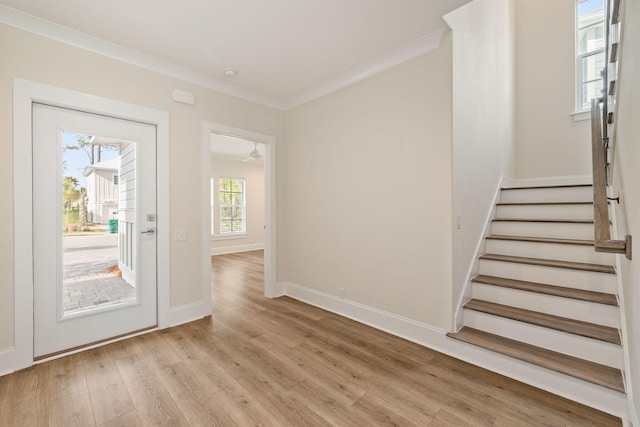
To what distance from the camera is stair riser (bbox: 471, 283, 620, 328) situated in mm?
2072

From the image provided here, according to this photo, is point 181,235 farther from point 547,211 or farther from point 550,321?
point 547,211

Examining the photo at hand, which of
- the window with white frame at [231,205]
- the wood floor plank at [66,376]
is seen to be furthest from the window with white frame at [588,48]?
the window with white frame at [231,205]

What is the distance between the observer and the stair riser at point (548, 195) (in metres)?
3.22

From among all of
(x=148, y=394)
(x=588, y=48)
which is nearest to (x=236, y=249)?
(x=148, y=394)

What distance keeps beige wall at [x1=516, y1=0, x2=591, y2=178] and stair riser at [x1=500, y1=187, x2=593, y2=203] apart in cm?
140

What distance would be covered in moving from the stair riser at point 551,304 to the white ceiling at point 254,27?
94.6 inches

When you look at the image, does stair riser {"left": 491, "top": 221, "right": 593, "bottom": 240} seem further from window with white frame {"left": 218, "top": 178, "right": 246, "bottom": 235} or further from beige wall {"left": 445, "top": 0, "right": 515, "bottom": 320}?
window with white frame {"left": 218, "top": 178, "right": 246, "bottom": 235}

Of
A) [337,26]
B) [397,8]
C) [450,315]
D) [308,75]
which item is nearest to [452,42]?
[397,8]

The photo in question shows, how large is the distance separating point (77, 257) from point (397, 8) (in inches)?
134

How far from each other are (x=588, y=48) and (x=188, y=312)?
678 centimetres

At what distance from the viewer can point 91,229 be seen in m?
2.61

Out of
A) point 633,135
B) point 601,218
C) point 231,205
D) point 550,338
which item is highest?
point 633,135

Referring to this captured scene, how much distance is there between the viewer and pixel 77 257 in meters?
2.51

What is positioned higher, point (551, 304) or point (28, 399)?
point (551, 304)
